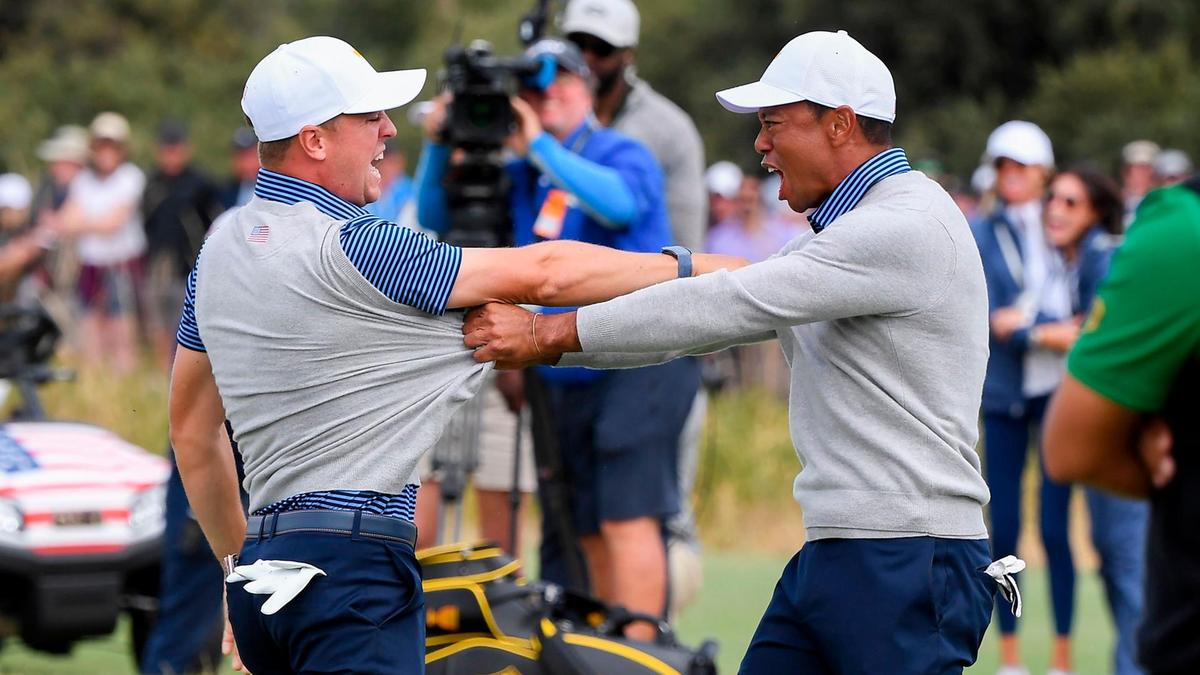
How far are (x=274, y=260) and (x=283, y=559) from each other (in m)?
0.61

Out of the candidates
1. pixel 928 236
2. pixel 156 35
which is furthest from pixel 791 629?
pixel 156 35

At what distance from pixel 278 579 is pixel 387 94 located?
105 centimetres

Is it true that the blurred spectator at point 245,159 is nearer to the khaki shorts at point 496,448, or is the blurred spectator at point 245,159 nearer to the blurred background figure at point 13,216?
the blurred background figure at point 13,216

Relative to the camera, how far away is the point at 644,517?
697 centimetres

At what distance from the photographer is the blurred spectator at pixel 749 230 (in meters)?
16.8

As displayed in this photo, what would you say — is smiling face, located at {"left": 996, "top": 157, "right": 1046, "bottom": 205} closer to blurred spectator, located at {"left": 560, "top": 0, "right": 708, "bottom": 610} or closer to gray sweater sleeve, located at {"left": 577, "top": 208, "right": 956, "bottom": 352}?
A: blurred spectator, located at {"left": 560, "top": 0, "right": 708, "bottom": 610}

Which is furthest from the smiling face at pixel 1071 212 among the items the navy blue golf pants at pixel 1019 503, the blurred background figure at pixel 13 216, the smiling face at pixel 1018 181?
the blurred background figure at pixel 13 216

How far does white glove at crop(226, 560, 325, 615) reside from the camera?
3.74 metres

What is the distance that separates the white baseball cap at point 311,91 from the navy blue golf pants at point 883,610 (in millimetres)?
1366

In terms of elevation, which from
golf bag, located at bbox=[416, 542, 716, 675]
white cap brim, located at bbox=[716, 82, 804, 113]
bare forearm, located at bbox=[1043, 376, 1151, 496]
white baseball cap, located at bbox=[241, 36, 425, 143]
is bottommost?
golf bag, located at bbox=[416, 542, 716, 675]

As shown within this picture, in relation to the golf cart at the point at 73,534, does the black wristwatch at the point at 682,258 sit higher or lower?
higher

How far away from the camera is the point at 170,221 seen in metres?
15.9

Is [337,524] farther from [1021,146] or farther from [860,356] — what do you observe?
[1021,146]

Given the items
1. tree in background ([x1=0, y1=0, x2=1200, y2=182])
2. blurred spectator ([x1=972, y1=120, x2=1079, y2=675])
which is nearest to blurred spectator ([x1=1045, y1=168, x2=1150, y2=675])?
blurred spectator ([x1=972, y1=120, x2=1079, y2=675])
